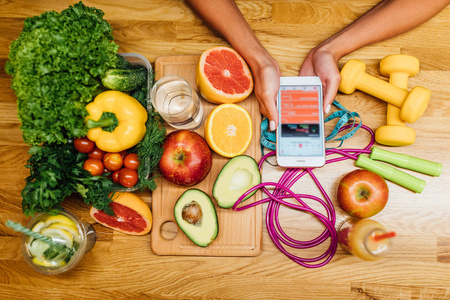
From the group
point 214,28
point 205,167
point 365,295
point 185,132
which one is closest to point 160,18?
point 214,28

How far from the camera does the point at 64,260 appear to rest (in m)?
0.91

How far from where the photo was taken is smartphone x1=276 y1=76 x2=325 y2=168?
3.25ft

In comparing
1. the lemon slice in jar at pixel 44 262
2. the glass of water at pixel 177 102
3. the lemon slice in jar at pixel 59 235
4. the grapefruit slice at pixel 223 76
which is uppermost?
the grapefruit slice at pixel 223 76

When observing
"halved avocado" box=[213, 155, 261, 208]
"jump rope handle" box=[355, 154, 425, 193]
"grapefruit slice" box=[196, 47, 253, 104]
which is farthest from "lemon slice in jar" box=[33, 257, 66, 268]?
"jump rope handle" box=[355, 154, 425, 193]

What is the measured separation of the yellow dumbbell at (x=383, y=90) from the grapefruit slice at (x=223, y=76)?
31cm

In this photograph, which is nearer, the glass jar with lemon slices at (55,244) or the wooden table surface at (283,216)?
the glass jar with lemon slices at (55,244)

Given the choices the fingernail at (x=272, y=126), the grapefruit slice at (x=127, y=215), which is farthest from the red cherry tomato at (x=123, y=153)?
the fingernail at (x=272, y=126)

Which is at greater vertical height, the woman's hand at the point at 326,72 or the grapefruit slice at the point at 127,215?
the woman's hand at the point at 326,72

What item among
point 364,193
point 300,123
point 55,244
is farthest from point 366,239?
point 55,244

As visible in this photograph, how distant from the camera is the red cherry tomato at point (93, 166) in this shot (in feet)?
3.09

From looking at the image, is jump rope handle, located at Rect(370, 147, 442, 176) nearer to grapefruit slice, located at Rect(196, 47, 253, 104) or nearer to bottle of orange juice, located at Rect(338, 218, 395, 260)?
bottle of orange juice, located at Rect(338, 218, 395, 260)

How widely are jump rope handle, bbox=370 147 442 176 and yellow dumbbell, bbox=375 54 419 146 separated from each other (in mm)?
35

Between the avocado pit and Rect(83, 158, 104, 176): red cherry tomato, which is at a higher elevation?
Rect(83, 158, 104, 176): red cherry tomato

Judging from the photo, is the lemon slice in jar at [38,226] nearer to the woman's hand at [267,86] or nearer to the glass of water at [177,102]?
the glass of water at [177,102]
